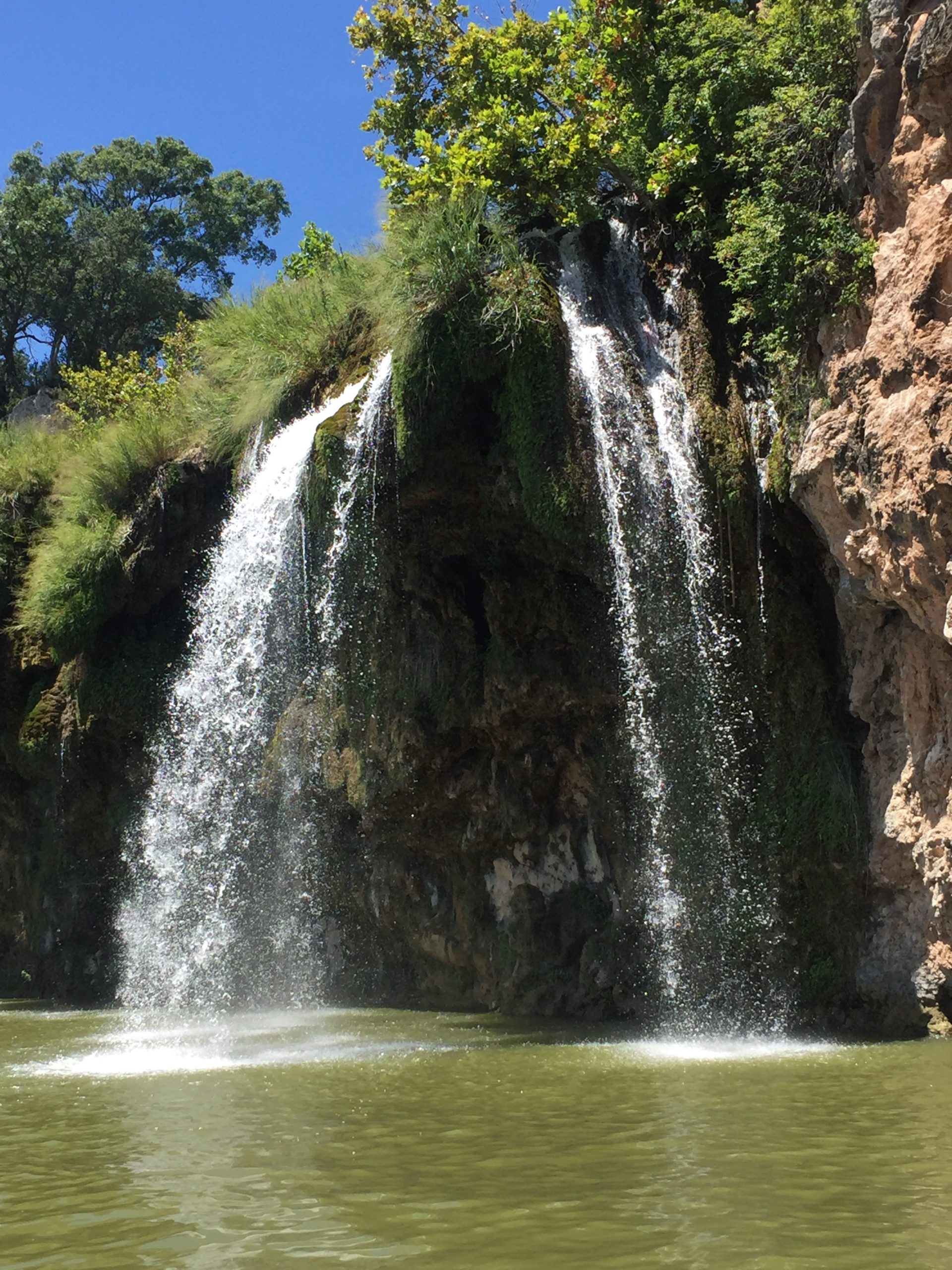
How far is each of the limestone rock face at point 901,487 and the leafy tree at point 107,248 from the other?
2843cm

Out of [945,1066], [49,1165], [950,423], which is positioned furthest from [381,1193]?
[950,423]

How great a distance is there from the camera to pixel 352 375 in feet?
47.7

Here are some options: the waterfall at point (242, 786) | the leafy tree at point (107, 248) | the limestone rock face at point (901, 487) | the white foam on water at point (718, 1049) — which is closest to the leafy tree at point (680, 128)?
the limestone rock face at point (901, 487)

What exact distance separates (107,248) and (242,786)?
29.6m

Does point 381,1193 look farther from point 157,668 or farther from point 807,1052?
point 157,668

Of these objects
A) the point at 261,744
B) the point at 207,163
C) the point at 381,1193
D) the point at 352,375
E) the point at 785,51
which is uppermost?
the point at 207,163

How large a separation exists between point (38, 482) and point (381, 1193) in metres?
16.0

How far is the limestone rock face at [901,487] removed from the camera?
10.1m

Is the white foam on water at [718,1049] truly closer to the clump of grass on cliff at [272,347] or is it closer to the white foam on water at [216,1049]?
the white foam on water at [216,1049]

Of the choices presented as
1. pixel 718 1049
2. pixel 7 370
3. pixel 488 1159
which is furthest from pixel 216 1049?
pixel 7 370

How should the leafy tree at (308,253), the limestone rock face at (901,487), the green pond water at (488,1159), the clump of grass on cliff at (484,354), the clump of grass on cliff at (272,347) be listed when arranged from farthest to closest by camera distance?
1. the leafy tree at (308,253)
2. the clump of grass on cliff at (272,347)
3. the clump of grass on cliff at (484,354)
4. the limestone rock face at (901,487)
5. the green pond water at (488,1159)

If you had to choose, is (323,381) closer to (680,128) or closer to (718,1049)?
(680,128)

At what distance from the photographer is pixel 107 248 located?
1551 inches

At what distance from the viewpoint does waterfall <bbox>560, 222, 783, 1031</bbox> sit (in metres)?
11.7
